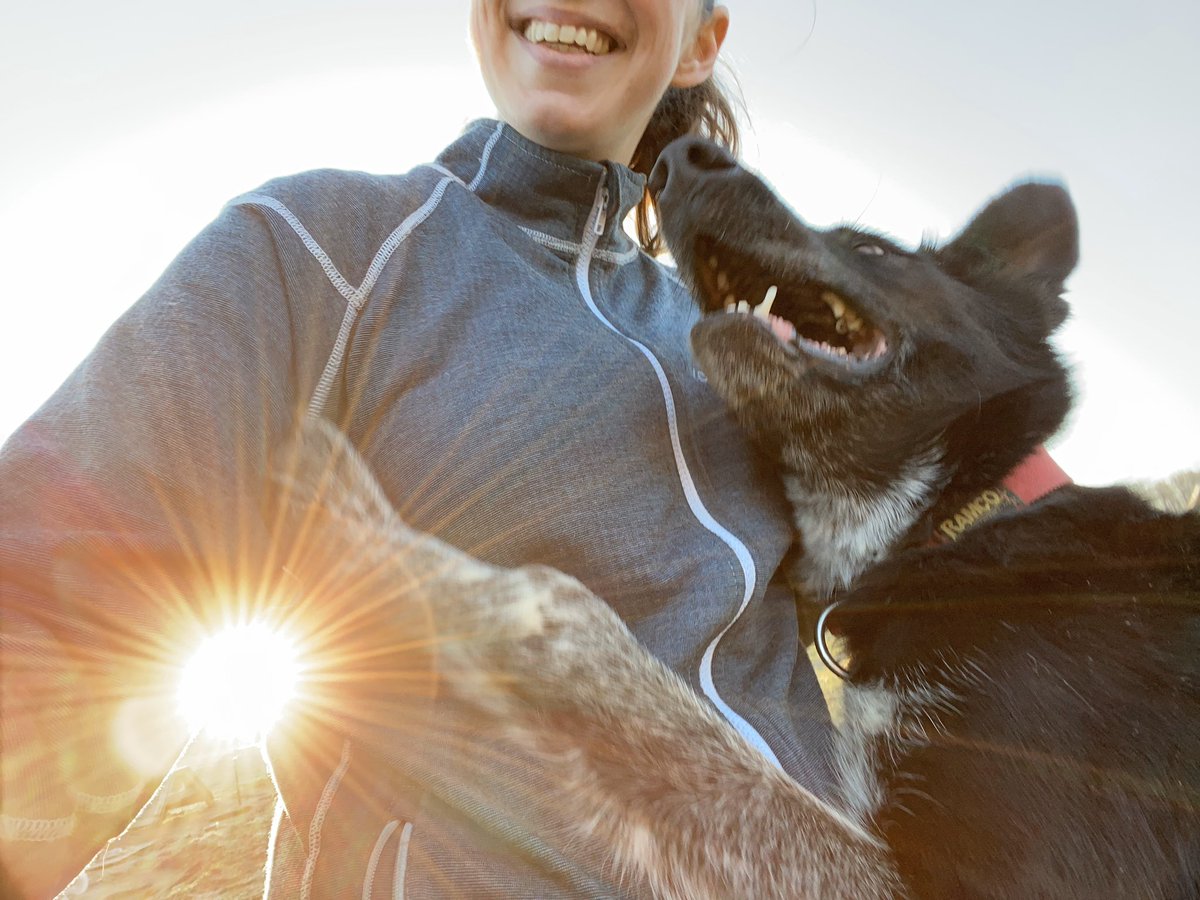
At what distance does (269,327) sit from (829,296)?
155cm

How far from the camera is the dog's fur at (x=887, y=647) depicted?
A: 1.44 meters

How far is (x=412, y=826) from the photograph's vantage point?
50.5 inches

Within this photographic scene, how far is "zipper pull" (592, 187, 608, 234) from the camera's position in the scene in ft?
5.97

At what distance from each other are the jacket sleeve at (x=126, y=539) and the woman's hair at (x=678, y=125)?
164 centimetres

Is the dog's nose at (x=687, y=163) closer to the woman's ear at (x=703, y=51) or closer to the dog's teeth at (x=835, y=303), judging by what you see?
the woman's ear at (x=703, y=51)

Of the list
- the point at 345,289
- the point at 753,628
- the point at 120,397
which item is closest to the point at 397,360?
the point at 345,289

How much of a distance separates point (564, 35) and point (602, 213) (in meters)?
0.43

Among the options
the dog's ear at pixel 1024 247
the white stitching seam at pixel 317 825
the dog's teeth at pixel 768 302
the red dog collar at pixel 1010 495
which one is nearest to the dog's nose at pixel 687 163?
the dog's teeth at pixel 768 302

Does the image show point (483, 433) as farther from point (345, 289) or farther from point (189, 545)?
point (189, 545)

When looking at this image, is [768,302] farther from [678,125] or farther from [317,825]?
[317,825]

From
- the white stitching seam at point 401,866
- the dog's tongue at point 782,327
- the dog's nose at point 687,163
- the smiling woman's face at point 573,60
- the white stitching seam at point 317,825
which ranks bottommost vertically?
the white stitching seam at point 317,825

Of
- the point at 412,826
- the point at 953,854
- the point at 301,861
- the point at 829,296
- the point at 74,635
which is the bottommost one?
the point at 301,861

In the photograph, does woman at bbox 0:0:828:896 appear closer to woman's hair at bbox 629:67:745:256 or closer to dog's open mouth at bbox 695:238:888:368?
dog's open mouth at bbox 695:238:888:368

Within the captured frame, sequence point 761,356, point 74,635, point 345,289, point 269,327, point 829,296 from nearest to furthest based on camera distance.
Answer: point 74,635 → point 269,327 → point 345,289 → point 761,356 → point 829,296
